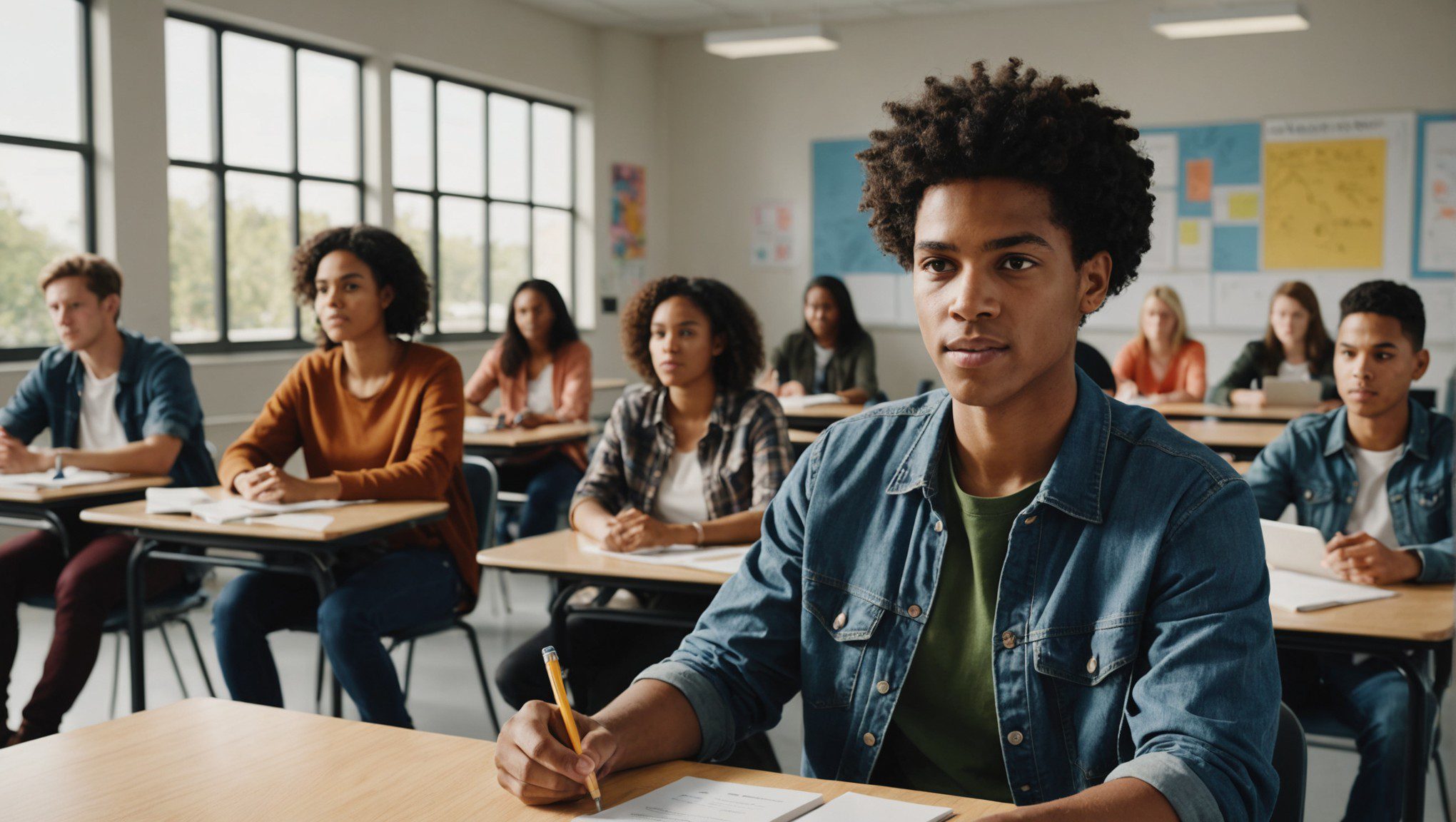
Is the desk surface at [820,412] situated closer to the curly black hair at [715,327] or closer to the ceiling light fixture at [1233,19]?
the curly black hair at [715,327]

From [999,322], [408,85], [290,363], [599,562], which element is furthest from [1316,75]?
[999,322]

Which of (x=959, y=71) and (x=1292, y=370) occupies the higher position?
(x=959, y=71)

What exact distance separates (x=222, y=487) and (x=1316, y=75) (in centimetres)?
662

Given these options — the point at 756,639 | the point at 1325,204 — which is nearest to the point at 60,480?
the point at 756,639

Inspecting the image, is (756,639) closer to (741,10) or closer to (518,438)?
(518,438)

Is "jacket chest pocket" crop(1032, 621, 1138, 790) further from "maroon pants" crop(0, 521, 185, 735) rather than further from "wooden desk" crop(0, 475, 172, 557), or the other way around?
"wooden desk" crop(0, 475, 172, 557)

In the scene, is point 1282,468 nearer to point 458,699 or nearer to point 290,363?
point 458,699

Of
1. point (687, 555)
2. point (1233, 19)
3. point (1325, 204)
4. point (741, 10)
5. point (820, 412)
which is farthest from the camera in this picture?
point (741, 10)

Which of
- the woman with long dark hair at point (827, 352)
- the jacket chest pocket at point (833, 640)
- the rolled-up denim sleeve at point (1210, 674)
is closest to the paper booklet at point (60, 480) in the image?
the jacket chest pocket at point (833, 640)

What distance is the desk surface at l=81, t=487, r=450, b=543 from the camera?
266 centimetres

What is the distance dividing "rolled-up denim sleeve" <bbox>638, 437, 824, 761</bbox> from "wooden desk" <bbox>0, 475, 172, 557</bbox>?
234 centimetres

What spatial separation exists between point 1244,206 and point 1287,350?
2.06m

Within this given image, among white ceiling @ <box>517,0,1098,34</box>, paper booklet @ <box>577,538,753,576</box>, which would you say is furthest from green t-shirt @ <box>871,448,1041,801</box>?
white ceiling @ <box>517,0,1098,34</box>

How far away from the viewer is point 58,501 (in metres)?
3.14
